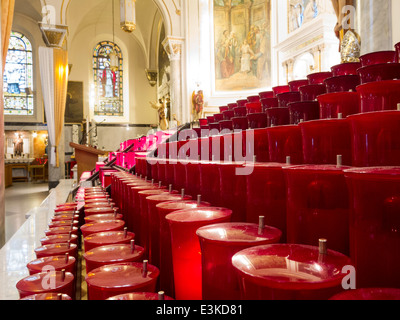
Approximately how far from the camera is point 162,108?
572 inches

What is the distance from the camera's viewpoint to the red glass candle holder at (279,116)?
2.41m

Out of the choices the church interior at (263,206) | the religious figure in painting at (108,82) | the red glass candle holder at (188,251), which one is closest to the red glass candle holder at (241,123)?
the church interior at (263,206)

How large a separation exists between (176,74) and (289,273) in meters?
11.3

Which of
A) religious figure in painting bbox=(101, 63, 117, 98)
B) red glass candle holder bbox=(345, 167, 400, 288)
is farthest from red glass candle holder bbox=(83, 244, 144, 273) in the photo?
religious figure in painting bbox=(101, 63, 117, 98)

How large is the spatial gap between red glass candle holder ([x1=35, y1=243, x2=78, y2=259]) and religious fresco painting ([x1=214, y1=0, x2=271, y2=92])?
9329 mm

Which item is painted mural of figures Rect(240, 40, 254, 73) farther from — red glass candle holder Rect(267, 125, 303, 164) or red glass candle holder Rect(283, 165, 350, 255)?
red glass candle holder Rect(283, 165, 350, 255)

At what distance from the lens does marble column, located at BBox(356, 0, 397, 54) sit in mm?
3092

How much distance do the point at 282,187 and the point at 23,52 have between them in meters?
16.7

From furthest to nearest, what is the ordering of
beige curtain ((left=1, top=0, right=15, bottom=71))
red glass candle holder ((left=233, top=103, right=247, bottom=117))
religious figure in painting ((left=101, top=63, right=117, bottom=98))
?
religious figure in painting ((left=101, top=63, right=117, bottom=98)) < beige curtain ((left=1, top=0, right=15, bottom=71)) < red glass candle holder ((left=233, top=103, right=247, bottom=117))

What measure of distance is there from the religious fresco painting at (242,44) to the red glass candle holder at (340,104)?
9056 millimetres

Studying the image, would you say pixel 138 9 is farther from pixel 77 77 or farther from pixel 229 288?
pixel 229 288

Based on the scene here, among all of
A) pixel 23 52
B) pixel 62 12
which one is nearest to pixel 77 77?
pixel 23 52

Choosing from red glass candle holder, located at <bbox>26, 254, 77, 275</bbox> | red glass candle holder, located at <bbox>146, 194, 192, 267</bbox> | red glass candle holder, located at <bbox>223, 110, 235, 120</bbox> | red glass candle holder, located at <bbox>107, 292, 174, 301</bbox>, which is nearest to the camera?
red glass candle holder, located at <bbox>107, 292, 174, 301</bbox>

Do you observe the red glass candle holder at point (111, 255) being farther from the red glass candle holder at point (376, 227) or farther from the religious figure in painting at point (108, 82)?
the religious figure in painting at point (108, 82)
